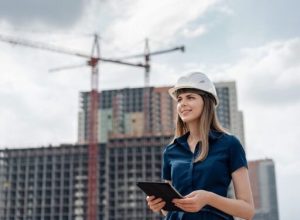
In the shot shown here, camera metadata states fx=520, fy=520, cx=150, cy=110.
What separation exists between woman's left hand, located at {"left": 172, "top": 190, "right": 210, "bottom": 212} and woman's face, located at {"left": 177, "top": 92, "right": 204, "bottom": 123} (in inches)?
29.7

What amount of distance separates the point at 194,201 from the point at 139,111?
167458 mm

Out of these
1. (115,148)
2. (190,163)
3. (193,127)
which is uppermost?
(115,148)

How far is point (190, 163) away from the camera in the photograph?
404 cm

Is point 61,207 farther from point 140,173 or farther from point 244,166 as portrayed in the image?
point 244,166

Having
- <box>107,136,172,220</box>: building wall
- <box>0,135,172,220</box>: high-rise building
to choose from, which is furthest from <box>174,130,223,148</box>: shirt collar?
<box>0,135,172,220</box>: high-rise building

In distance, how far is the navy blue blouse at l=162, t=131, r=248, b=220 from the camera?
3.91 m

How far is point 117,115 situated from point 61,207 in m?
48.5

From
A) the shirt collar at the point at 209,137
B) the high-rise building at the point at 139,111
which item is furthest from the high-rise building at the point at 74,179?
the shirt collar at the point at 209,137

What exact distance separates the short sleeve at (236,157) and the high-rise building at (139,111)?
520 ft

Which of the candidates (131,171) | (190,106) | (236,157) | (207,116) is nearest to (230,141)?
(236,157)

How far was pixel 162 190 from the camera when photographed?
11.9 ft

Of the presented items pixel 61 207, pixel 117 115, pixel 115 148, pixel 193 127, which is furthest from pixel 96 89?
pixel 193 127

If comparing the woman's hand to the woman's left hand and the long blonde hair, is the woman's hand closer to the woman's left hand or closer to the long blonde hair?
Result: the woman's left hand

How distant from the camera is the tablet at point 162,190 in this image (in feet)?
11.7
